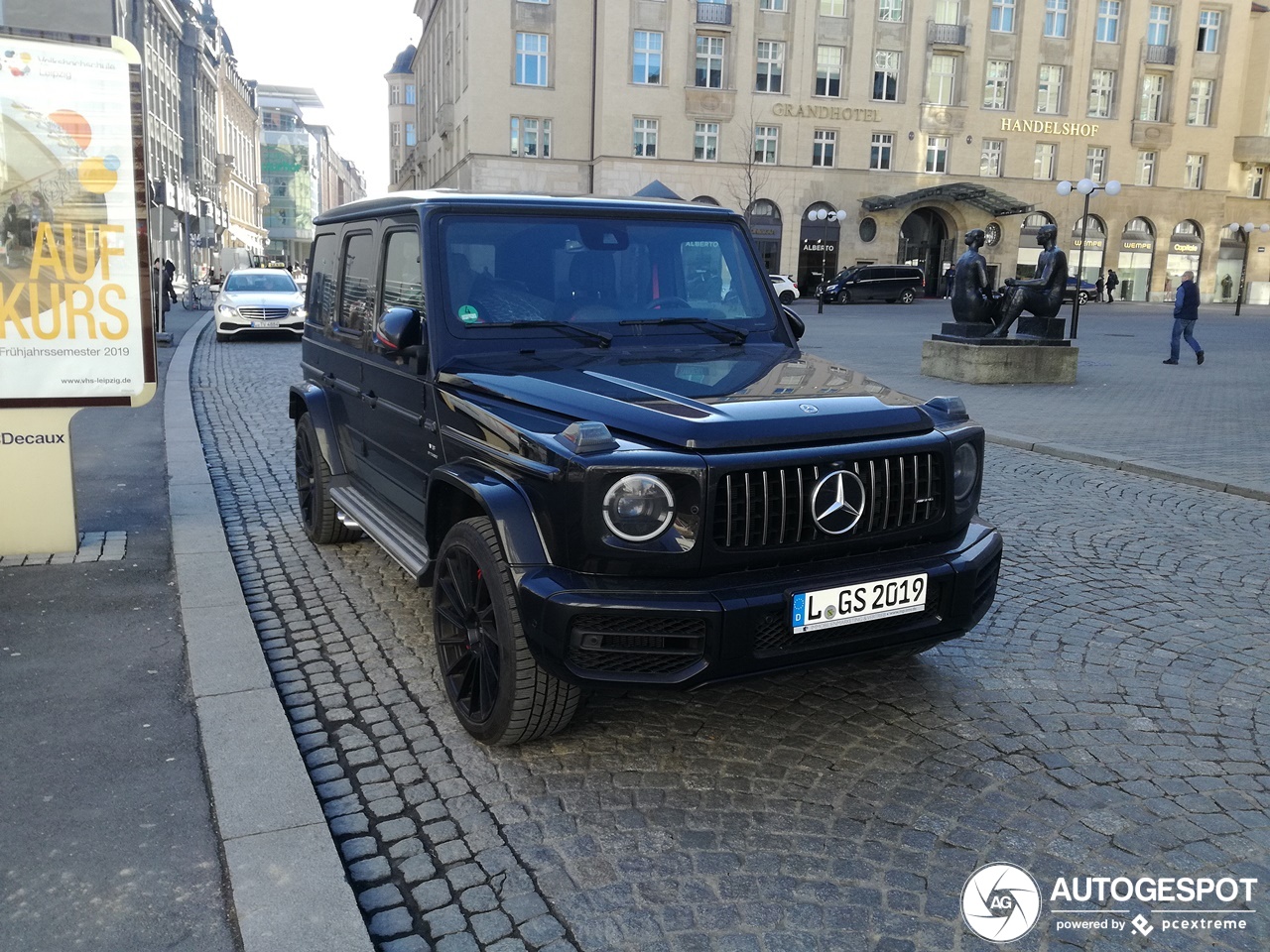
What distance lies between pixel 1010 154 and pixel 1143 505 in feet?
176

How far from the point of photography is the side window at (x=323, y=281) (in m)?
5.87

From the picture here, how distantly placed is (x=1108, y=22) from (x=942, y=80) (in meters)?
10.0

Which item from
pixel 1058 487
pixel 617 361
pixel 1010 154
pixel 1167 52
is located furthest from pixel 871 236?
pixel 617 361

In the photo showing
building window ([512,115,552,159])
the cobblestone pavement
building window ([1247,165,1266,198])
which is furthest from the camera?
building window ([1247,165,1266,198])

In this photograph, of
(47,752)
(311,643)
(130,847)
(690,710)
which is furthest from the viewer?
(311,643)

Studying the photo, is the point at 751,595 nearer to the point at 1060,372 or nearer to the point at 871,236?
the point at 1060,372

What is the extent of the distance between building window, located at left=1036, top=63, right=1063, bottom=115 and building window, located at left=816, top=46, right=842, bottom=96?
10899 millimetres

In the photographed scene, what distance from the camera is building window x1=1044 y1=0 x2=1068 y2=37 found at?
55594mm

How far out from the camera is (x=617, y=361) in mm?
4270

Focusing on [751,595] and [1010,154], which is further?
[1010,154]

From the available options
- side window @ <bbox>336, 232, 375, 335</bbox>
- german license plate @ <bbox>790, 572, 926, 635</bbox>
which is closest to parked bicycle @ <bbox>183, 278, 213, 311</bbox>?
side window @ <bbox>336, 232, 375, 335</bbox>

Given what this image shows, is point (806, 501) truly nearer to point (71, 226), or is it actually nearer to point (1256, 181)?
point (71, 226)

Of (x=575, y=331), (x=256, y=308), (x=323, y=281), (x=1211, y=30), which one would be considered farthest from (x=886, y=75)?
(x=575, y=331)

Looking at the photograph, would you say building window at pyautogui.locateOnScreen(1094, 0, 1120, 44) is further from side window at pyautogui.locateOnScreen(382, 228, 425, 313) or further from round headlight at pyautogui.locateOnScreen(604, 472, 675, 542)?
round headlight at pyautogui.locateOnScreen(604, 472, 675, 542)
